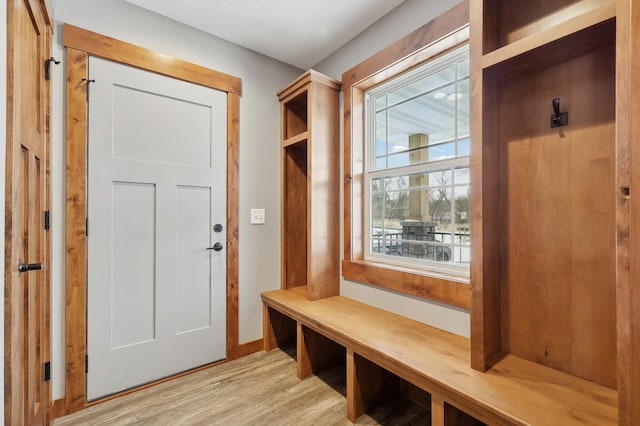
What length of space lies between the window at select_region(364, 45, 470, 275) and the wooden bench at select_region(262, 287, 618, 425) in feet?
1.49

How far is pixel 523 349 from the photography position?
4.38 ft

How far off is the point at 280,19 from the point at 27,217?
1.92 metres

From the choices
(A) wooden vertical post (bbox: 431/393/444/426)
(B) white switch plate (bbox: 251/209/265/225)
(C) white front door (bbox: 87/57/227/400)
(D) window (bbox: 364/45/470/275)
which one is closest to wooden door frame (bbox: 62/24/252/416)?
(C) white front door (bbox: 87/57/227/400)

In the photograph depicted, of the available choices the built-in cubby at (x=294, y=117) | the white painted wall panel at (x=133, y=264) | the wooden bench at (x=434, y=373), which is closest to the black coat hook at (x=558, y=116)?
the wooden bench at (x=434, y=373)

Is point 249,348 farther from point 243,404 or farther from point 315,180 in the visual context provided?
point 315,180

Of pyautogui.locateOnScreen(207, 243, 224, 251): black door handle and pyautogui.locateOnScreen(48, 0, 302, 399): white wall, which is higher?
pyautogui.locateOnScreen(48, 0, 302, 399): white wall

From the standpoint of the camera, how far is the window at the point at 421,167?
68.9 inches

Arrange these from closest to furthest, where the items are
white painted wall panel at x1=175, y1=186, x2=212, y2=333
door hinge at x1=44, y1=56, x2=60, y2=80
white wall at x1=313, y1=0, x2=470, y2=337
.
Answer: door hinge at x1=44, y1=56, x2=60, y2=80 → white wall at x1=313, y1=0, x2=470, y2=337 → white painted wall panel at x1=175, y1=186, x2=212, y2=333

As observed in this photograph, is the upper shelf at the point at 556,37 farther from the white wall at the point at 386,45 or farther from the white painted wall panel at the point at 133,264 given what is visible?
the white painted wall panel at the point at 133,264

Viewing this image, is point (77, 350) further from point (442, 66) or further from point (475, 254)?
point (442, 66)

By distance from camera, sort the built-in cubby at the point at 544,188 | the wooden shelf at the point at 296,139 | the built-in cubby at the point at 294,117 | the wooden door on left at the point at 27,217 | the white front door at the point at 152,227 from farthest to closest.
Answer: the built-in cubby at the point at 294,117 → the wooden shelf at the point at 296,139 → the white front door at the point at 152,227 → the built-in cubby at the point at 544,188 → the wooden door on left at the point at 27,217

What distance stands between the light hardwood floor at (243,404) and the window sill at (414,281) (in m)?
0.70

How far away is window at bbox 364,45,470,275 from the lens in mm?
1749

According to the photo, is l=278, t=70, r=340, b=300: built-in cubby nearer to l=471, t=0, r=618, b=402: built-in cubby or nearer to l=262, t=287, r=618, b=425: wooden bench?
l=262, t=287, r=618, b=425: wooden bench
